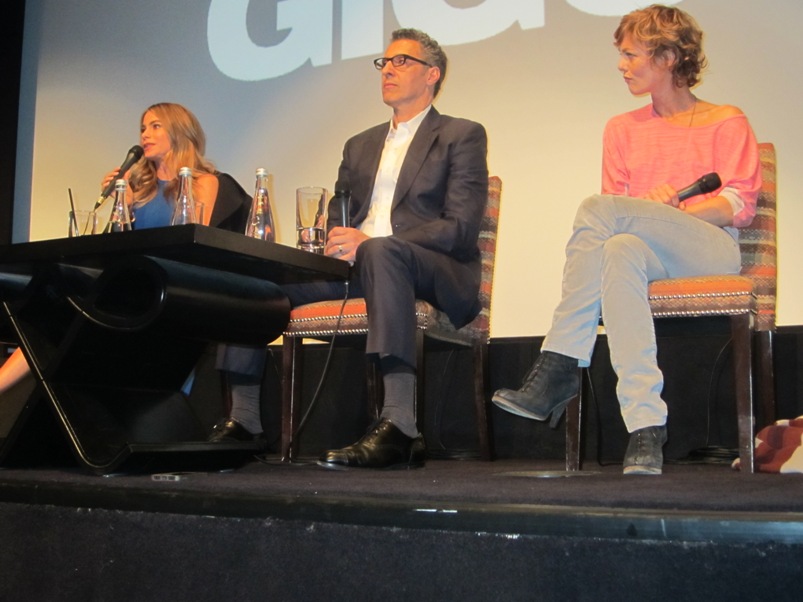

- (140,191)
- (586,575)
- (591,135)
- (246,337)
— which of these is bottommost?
(586,575)

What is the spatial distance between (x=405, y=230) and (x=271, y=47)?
1.55 metres

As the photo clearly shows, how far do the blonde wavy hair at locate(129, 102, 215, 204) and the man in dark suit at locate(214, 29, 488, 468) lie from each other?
525 millimetres

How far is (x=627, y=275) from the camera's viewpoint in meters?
1.80

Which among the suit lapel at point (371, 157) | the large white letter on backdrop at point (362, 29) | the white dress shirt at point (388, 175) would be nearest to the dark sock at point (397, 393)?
the white dress shirt at point (388, 175)

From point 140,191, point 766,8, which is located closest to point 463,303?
point 140,191

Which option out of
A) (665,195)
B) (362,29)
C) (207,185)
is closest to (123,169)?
(207,185)

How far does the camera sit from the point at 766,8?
2688 millimetres

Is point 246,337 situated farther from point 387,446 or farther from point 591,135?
point 591,135

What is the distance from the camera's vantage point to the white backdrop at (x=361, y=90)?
2695 millimetres

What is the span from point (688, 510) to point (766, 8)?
7.13 feet

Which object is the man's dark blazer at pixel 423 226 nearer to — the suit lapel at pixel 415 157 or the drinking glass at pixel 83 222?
the suit lapel at pixel 415 157

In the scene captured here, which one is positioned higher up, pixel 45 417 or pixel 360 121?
pixel 360 121

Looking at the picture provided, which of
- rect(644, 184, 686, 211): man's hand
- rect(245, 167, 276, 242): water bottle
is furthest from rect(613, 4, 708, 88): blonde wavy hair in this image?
rect(245, 167, 276, 242): water bottle

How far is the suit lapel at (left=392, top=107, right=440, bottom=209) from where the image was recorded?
2.45 metres
